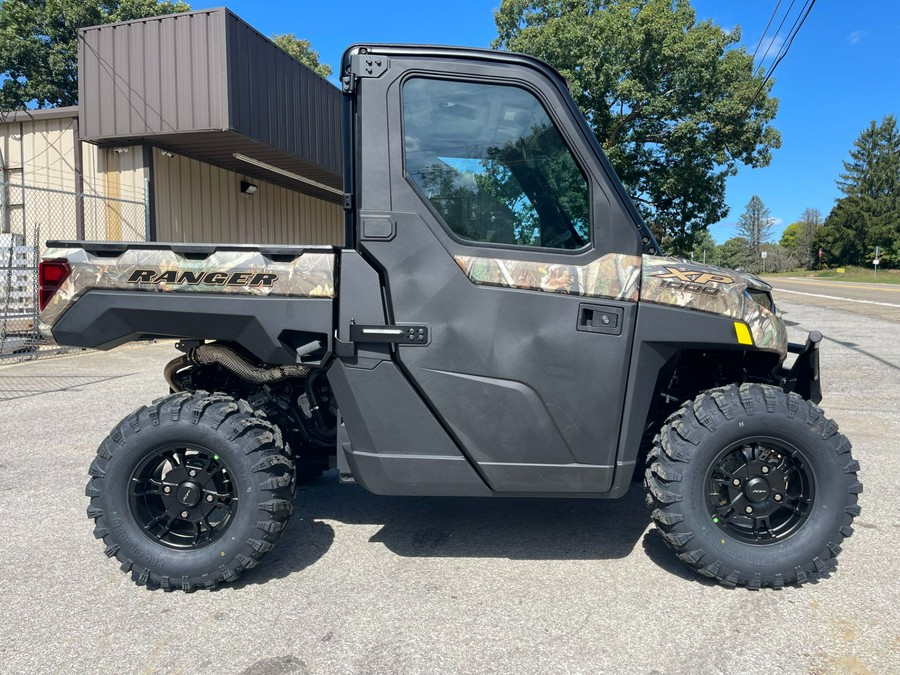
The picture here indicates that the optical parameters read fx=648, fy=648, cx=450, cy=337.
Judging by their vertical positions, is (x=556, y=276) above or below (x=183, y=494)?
above

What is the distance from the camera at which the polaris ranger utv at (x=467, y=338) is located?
9.09ft

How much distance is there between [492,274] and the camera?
275 cm

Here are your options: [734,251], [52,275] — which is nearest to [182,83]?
[52,275]

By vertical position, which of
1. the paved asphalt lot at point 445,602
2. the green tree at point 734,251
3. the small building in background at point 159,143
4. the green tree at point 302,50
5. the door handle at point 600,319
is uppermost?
the green tree at point 302,50

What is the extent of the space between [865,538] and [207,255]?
3.67 meters

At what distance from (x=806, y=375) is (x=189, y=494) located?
3.08m

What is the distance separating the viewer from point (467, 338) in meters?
2.77

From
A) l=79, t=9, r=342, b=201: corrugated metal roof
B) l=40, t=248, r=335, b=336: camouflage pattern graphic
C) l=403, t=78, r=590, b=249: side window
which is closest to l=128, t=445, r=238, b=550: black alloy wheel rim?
l=40, t=248, r=335, b=336: camouflage pattern graphic

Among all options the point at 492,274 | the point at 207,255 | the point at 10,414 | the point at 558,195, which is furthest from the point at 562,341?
the point at 10,414

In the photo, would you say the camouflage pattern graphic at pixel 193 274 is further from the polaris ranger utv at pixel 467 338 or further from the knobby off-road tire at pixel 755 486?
the knobby off-road tire at pixel 755 486

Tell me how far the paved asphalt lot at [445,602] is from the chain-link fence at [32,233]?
7.37m

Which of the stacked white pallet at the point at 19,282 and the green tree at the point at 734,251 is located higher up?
the green tree at the point at 734,251

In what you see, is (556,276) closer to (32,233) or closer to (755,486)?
(755,486)

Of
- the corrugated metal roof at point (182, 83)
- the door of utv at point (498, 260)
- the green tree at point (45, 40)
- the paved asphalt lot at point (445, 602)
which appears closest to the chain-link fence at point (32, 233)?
the corrugated metal roof at point (182, 83)
